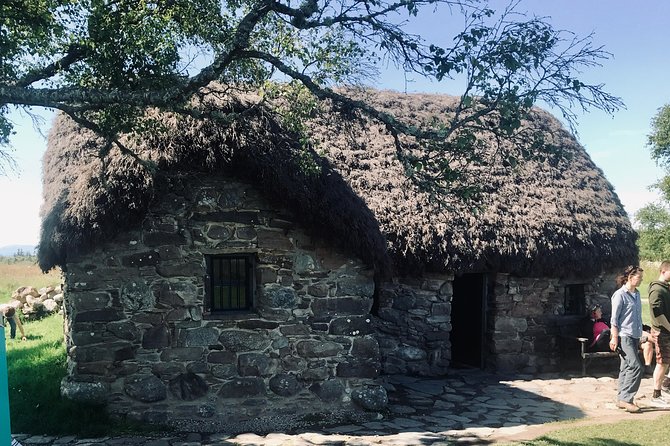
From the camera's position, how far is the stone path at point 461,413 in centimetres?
639

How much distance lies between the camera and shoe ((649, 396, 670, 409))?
7.90 m

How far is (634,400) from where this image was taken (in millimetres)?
8258

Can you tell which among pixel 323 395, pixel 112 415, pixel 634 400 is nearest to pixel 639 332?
pixel 634 400

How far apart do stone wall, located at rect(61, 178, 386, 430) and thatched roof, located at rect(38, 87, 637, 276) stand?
0.33 metres

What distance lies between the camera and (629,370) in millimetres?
7715

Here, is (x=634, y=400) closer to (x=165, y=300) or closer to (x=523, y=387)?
(x=523, y=387)

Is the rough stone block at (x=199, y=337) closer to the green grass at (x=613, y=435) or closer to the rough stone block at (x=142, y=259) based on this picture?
the rough stone block at (x=142, y=259)

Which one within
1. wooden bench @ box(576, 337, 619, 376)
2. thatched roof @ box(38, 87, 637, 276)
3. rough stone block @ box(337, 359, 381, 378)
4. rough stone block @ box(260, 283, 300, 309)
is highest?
thatched roof @ box(38, 87, 637, 276)

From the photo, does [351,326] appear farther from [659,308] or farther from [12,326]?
[12,326]

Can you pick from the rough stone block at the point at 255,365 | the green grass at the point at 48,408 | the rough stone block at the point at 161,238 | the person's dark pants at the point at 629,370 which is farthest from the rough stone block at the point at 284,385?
the person's dark pants at the point at 629,370

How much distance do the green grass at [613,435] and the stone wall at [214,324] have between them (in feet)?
7.13

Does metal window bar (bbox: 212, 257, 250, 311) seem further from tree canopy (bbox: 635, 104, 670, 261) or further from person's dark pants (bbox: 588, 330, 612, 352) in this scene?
tree canopy (bbox: 635, 104, 670, 261)

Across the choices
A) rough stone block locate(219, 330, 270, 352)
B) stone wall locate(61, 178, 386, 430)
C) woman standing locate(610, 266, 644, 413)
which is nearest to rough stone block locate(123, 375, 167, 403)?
stone wall locate(61, 178, 386, 430)

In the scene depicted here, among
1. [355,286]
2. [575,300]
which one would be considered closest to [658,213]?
[575,300]
